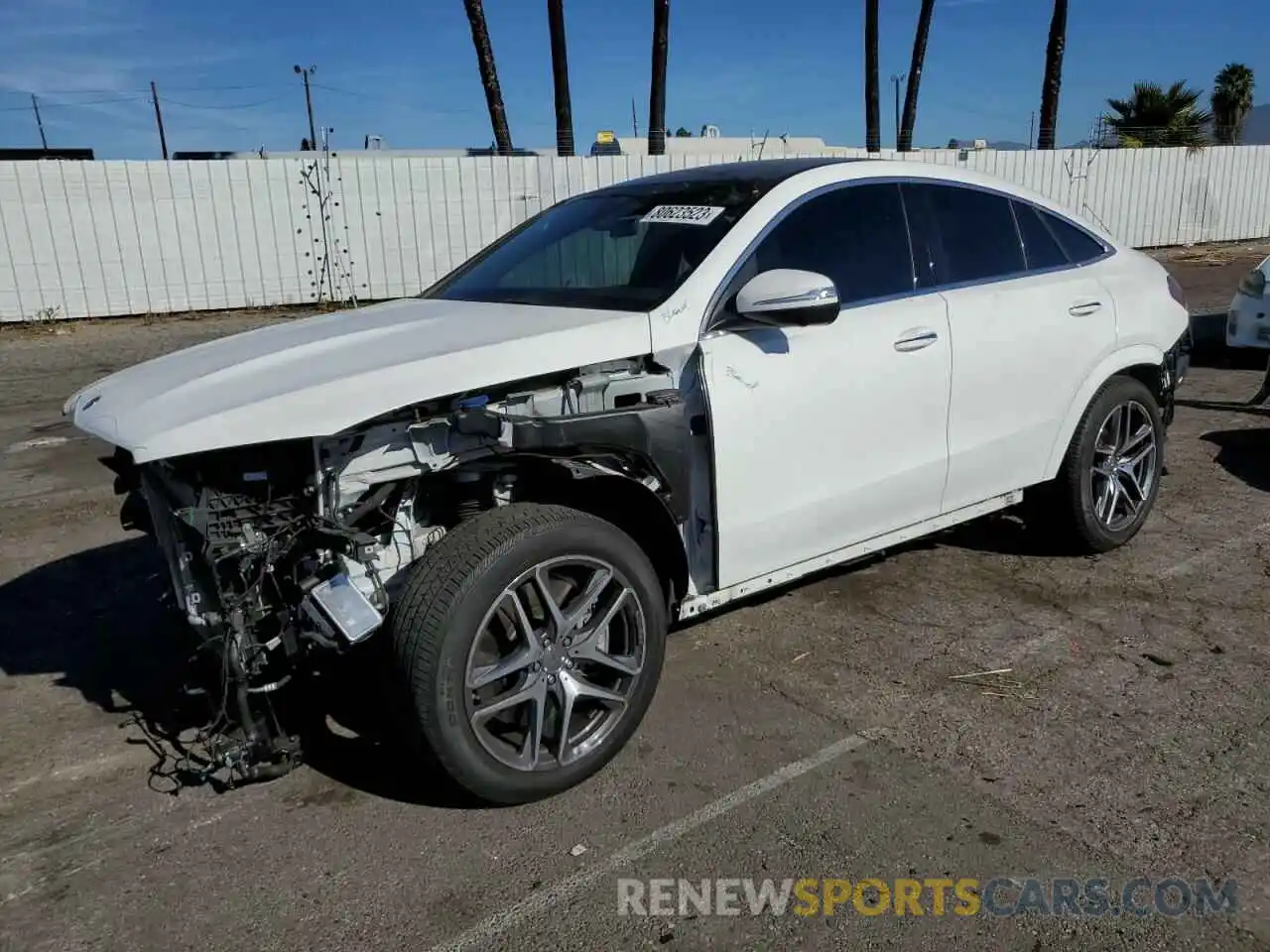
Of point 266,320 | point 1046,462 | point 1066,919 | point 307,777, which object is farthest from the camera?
point 266,320

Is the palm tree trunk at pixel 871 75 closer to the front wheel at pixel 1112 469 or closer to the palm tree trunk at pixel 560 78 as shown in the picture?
the palm tree trunk at pixel 560 78

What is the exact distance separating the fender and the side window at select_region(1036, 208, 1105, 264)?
1.57 feet

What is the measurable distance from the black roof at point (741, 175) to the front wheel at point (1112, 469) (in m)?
1.69

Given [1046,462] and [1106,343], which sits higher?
[1106,343]

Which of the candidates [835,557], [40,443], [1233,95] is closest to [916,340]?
[835,557]

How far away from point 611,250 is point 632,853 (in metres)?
2.21

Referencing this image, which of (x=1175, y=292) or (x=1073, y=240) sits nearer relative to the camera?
(x=1073, y=240)

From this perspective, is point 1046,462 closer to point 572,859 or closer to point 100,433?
point 572,859

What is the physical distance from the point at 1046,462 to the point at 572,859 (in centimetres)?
297

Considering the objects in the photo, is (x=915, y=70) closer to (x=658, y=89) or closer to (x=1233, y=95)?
(x=658, y=89)

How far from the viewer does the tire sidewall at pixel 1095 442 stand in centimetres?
487

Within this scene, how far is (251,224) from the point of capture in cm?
1612

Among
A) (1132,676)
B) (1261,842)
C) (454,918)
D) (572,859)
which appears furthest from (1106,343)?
(454,918)

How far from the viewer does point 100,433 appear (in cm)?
304
